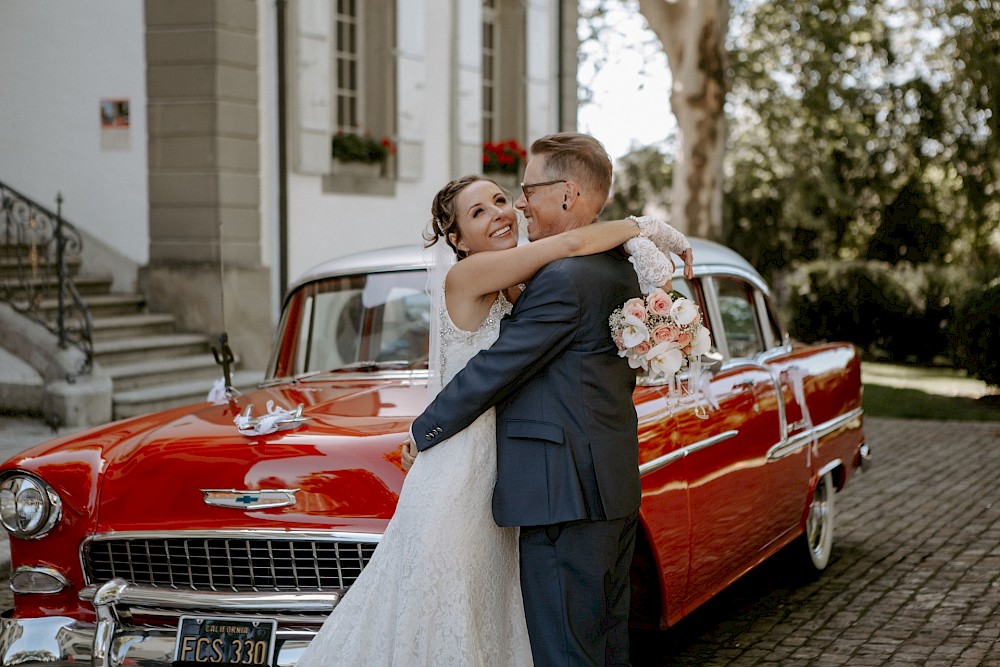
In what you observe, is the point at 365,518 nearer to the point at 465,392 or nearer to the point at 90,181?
the point at 465,392

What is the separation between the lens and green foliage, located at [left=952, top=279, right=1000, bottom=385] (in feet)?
46.0

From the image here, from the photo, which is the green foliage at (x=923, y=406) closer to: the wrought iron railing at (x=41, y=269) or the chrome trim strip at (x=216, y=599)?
the wrought iron railing at (x=41, y=269)

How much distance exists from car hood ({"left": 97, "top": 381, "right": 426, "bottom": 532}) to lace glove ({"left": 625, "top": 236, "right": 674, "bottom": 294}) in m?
0.95

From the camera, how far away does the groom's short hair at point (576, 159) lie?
3.26 metres

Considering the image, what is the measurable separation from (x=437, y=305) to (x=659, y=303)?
630 mm

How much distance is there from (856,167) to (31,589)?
24107 mm

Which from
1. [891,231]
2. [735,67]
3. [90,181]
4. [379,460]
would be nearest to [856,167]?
[891,231]

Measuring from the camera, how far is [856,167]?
26.2 metres

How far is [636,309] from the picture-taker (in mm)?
3223

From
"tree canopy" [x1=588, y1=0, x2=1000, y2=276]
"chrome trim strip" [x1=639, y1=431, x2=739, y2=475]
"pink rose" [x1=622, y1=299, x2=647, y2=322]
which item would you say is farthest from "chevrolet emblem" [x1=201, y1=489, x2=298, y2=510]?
"tree canopy" [x1=588, y1=0, x2=1000, y2=276]

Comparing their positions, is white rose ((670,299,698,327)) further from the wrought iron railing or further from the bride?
the wrought iron railing

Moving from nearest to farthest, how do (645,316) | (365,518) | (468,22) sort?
(645,316) → (365,518) → (468,22)

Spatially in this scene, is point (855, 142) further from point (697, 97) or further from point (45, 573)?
point (45, 573)

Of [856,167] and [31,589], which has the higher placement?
[856,167]
